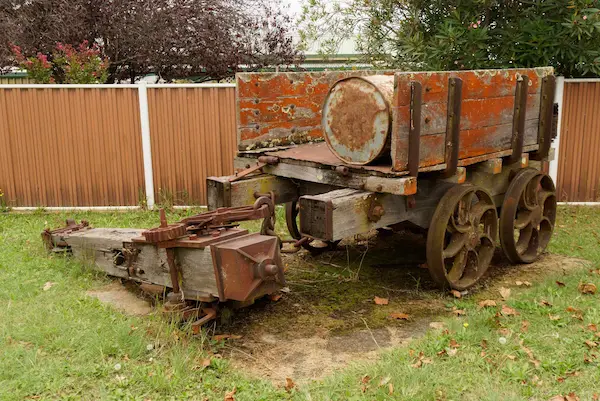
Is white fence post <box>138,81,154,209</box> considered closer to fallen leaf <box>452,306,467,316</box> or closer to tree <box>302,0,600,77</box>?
tree <box>302,0,600,77</box>

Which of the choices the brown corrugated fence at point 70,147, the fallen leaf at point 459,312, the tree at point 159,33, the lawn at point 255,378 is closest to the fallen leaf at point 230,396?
the lawn at point 255,378

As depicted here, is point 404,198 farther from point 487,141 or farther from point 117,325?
point 117,325

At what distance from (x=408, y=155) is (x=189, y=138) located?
15.3 ft

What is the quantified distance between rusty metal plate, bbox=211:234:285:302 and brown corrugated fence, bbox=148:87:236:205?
444 cm

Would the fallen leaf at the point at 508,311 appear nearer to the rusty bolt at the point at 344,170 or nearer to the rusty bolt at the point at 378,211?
the rusty bolt at the point at 378,211

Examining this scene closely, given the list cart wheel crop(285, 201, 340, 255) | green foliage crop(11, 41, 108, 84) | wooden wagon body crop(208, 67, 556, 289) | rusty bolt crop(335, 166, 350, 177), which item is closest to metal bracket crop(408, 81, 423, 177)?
wooden wagon body crop(208, 67, 556, 289)

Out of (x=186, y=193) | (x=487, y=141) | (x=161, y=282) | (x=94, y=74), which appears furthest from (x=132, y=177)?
(x=487, y=141)

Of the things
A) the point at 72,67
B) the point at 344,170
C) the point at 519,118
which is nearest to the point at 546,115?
the point at 519,118

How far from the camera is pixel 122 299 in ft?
15.5

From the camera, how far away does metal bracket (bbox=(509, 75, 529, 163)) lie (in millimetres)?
5223

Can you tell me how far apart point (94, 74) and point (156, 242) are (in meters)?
6.19

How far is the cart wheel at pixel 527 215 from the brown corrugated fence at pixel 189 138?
12.9ft

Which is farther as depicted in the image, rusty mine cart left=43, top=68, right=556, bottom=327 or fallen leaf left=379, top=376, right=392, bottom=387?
rusty mine cart left=43, top=68, right=556, bottom=327

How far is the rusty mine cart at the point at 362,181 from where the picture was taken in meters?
4.02
